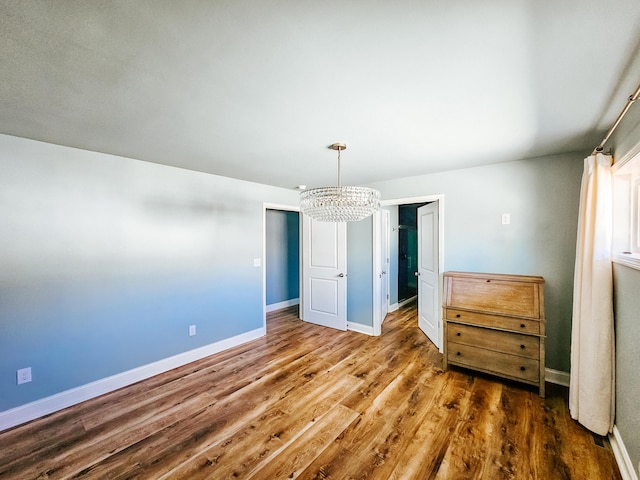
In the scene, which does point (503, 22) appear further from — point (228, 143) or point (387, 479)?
point (387, 479)

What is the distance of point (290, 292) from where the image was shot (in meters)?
5.83

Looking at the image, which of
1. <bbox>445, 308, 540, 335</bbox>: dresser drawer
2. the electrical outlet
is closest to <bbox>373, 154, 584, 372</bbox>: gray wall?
<bbox>445, 308, 540, 335</bbox>: dresser drawer

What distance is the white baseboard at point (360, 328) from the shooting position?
4.00 meters

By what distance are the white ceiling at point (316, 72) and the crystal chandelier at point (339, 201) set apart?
446 mm

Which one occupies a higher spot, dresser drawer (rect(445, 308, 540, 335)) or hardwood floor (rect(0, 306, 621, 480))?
dresser drawer (rect(445, 308, 540, 335))

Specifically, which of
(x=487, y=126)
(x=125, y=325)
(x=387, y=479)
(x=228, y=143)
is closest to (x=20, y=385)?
(x=125, y=325)

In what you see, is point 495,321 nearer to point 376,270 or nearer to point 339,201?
point 376,270

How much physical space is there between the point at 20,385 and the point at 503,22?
3.93 m

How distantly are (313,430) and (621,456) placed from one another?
78.4 inches

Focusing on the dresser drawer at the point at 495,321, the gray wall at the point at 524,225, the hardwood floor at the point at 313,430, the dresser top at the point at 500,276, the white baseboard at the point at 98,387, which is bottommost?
the hardwood floor at the point at 313,430

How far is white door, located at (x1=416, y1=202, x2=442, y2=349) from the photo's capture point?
3471 mm

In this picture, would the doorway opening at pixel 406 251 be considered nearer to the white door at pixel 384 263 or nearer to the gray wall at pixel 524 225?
the white door at pixel 384 263

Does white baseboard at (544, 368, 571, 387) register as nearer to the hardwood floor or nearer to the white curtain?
the hardwood floor

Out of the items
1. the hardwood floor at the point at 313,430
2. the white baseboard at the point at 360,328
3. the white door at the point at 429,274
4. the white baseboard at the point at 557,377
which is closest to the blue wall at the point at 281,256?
the white baseboard at the point at 360,328
